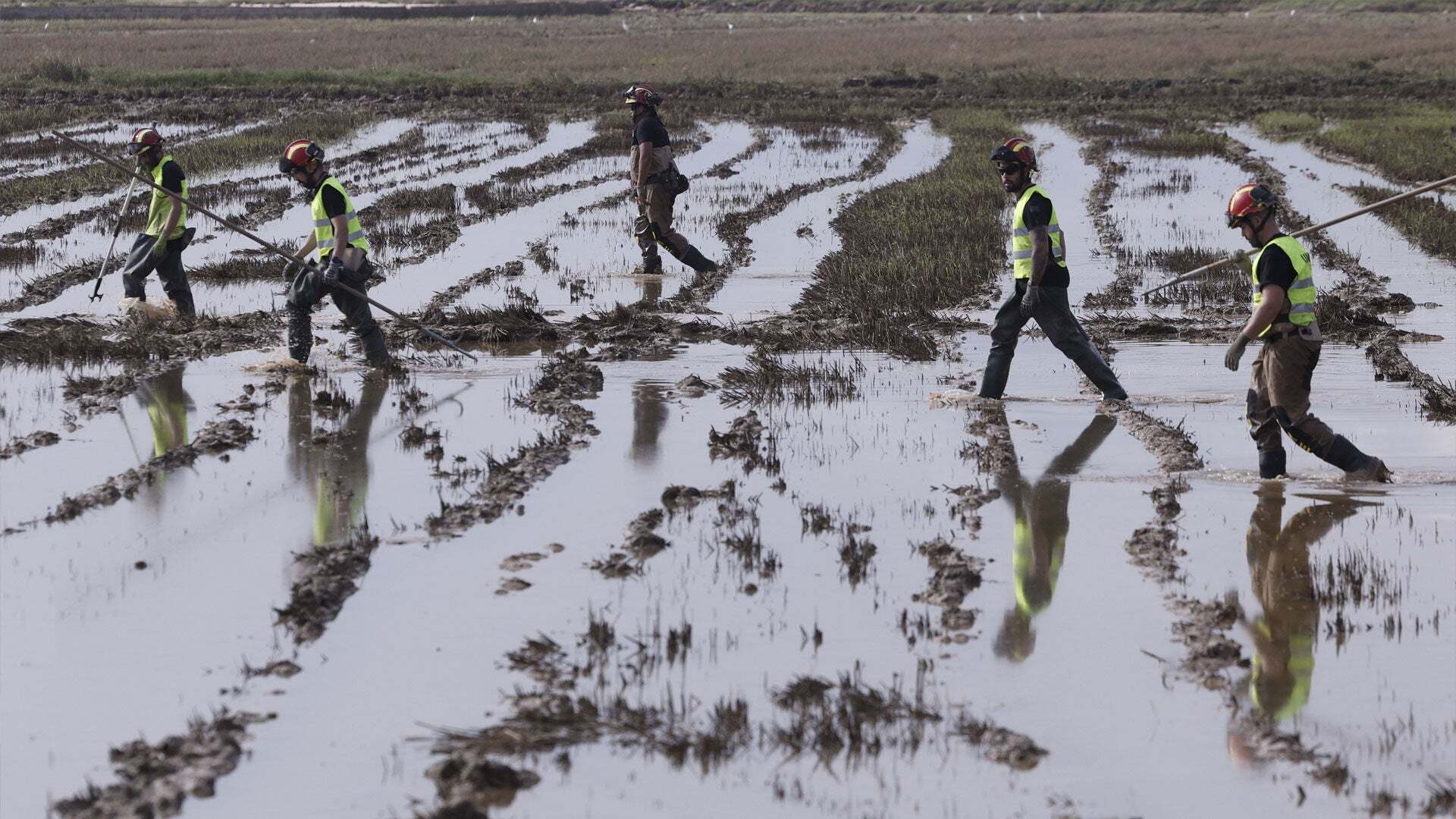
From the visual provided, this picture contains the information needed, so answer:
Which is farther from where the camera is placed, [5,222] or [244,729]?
[5,222]

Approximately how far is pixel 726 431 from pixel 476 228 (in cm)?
907

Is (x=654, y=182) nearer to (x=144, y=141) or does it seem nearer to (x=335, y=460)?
(x=144, y=141)

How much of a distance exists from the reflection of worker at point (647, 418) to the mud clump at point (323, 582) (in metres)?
2.04

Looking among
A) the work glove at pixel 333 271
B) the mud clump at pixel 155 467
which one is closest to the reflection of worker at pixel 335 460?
the mud clump at pixel 155 467

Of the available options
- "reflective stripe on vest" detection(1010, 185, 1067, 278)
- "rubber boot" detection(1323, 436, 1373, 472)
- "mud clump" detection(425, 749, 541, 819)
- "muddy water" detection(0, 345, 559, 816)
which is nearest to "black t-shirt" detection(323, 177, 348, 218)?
"muddy water" detection(0, 345, 559, 816)

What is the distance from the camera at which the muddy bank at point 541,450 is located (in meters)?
7.27

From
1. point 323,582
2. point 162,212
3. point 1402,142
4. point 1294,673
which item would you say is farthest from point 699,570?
point 1402,142

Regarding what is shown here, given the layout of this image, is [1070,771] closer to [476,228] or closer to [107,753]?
[107,753]

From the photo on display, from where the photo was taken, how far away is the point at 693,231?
17391 mm

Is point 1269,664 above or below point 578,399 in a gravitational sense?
below

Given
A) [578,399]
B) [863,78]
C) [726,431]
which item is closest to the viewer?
[726,431]

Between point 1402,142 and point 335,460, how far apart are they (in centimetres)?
2096

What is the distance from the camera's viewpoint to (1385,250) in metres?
15.8

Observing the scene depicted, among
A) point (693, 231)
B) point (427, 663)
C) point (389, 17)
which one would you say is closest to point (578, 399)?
point (427, 663)
